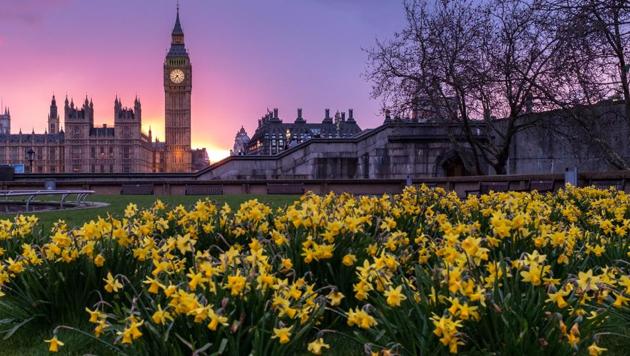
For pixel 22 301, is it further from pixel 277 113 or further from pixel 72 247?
pixel 277 113

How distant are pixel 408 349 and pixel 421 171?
23.8m

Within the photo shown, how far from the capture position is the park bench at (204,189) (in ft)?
77.9

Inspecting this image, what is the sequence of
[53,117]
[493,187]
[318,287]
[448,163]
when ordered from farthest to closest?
[53,117] → [448,163] → [493,187] → [318,287]

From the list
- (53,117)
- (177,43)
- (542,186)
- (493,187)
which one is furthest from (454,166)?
(53,117)

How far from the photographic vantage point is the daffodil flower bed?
2.44 meters

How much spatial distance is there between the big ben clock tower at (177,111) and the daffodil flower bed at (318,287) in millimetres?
178317

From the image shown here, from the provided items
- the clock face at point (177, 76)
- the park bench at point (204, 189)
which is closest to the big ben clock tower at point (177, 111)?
the clock face at point (177, 76)

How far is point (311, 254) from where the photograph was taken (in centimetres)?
353

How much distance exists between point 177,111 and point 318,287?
18070 centimetres

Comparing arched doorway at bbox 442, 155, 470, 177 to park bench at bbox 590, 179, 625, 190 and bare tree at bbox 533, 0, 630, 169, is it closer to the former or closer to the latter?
bare tree at bbox 533, 0, 630, 169

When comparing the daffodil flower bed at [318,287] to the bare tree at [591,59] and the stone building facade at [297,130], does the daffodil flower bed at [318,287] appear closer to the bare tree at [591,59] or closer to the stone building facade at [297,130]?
the bare tree at [591,59]

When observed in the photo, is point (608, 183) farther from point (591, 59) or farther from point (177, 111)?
point (177, 111)

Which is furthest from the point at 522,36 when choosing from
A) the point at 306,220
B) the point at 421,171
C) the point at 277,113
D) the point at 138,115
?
the point at 138,115

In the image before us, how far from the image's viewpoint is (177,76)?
179 m
